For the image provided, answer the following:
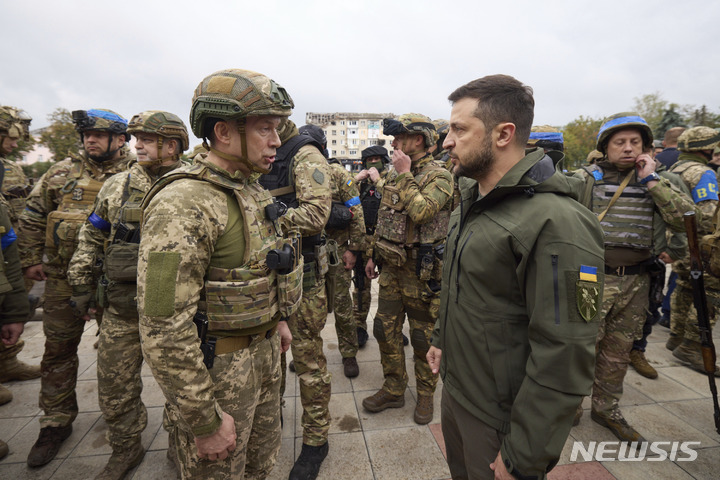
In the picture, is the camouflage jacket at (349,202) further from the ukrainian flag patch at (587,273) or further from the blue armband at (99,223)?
the ukrainian flag patch at (587,273)

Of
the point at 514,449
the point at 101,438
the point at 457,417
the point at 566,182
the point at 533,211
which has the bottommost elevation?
the point at 101,438

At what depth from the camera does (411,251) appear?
3529mm

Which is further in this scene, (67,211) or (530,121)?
(67,211)

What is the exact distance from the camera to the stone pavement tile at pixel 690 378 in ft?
12.9

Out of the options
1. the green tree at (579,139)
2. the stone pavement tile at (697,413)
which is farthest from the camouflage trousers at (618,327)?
the green tree at (579,139)

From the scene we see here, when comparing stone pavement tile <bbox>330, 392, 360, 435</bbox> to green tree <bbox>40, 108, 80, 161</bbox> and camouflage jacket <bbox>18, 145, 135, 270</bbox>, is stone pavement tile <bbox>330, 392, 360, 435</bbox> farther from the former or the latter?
green tree <bbox>40, 108, 80, 161</bbox>

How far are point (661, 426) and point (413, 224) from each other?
10.4 feet

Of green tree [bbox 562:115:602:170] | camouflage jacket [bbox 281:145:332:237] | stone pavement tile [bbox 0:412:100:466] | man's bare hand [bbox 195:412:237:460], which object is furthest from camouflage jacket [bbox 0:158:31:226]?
green tree [bbox 562:115:602:170]

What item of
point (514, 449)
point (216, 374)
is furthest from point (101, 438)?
point (514, 449)

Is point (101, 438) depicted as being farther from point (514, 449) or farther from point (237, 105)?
point (514, 449)

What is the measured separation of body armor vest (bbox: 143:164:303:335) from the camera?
1683 millimetres

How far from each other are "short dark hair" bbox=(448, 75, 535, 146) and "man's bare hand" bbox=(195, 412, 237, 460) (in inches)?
76.5

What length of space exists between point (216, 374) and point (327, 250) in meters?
1.72

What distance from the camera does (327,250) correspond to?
3316mm
